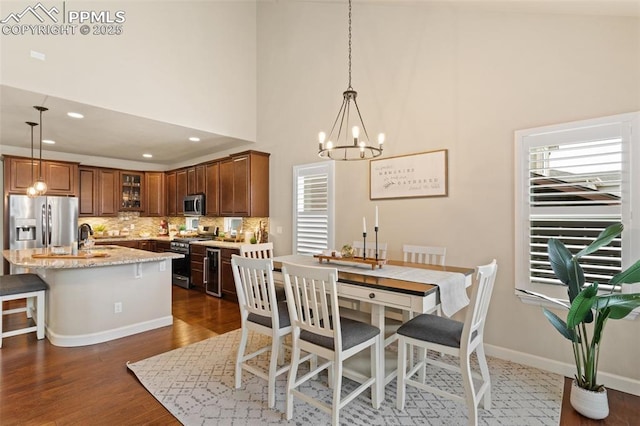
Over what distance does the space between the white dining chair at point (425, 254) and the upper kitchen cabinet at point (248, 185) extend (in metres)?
2.72

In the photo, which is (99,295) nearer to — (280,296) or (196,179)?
(280,296)

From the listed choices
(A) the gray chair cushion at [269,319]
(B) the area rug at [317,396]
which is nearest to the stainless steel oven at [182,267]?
(B) the area rug at [317,396]

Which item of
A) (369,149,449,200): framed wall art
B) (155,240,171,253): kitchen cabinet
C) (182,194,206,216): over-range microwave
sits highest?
(369,149,449,200): framed wall art

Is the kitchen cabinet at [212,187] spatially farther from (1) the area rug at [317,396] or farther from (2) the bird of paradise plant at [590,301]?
(2) the bird of paradise plant at [590,301]

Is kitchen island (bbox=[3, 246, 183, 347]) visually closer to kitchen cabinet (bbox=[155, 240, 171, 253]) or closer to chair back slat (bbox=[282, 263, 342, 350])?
chair back slat (bbox=[282, 263, 342, 350])

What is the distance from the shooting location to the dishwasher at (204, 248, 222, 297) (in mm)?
5461

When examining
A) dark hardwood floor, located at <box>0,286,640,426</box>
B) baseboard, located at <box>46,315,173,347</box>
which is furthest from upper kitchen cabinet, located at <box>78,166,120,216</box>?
baseboard, located at <box>46,315,173,347</box>

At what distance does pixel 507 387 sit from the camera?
2625 mm

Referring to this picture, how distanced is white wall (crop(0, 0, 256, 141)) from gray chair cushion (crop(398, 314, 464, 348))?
13.6 ft

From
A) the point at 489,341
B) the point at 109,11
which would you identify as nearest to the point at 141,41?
the point at 109,11

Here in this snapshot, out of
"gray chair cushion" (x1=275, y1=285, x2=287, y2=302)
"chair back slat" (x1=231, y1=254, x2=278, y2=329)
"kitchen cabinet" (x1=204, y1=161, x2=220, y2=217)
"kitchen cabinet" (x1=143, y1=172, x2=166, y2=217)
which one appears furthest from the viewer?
"kitchen cabinet" (x1=143, y1=172, x2=166, y2=217)

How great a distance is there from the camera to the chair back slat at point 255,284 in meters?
2.32

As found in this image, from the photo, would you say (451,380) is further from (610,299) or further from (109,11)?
(109,11)

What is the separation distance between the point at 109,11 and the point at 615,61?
17.3ft
